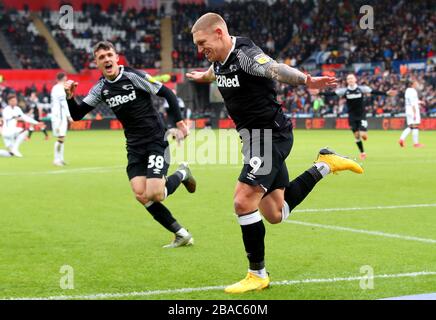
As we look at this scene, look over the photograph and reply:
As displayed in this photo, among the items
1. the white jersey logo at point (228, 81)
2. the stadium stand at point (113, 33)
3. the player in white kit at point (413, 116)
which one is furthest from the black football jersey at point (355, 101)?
the stadium stand at point (113, 33)

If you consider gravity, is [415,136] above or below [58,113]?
below

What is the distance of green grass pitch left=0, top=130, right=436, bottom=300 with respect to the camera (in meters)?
7.49

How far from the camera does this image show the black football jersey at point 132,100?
10453 millimetres

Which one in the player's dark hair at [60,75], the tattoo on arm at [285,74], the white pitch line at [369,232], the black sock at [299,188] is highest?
the player's dark hair at [60,75]

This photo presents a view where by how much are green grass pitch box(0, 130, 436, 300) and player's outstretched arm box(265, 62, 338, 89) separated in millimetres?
1741

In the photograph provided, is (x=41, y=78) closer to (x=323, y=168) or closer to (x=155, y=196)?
(x=155, y=196)

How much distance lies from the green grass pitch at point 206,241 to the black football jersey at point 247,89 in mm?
1478

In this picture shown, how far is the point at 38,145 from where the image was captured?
3484 cm

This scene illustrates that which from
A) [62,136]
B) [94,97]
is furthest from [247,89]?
[62,136]

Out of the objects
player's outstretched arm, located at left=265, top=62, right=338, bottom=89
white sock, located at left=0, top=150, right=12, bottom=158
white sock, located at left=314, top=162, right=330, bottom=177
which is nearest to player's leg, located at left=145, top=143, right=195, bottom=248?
white sock, located at left=314, top=162, right=330, bottom=177

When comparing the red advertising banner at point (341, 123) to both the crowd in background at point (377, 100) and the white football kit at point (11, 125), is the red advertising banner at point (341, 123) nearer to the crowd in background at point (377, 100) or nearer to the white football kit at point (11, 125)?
the crowd in background at point (377, 100)

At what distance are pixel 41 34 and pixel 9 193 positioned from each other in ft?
152

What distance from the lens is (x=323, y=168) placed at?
9.47 metres

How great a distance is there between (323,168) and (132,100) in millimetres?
2587
